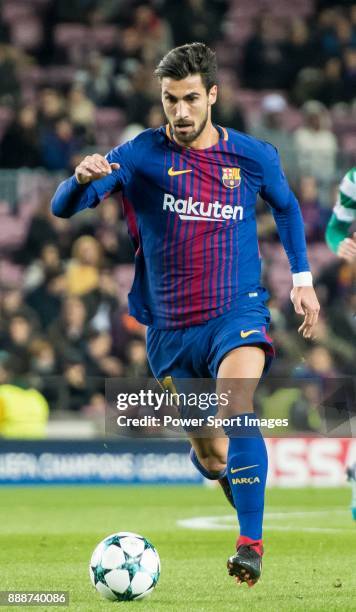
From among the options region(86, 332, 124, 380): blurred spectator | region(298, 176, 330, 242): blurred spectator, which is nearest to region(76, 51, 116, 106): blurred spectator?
region(298, 176, 330, 242): blurred spectator

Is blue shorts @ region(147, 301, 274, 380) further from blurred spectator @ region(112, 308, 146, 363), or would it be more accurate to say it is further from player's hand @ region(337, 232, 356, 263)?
blurred spectator @ region(112, 308, 146, 363)

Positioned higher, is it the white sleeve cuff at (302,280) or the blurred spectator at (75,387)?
the white sleeve cuff at (302,280)

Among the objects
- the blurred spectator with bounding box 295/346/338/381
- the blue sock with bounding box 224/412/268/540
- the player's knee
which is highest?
the blue sock with bounding box 224/412/268/540

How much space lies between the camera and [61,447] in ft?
48.3

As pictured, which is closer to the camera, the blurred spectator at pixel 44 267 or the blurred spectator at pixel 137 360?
the blurred spectator at pixel 137 360

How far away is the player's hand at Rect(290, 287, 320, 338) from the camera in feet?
22.7

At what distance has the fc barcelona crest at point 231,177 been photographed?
704 centimetres

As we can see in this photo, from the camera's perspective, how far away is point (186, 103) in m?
6.79

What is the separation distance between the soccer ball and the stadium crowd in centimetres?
806

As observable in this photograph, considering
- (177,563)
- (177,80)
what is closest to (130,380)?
(177,563)

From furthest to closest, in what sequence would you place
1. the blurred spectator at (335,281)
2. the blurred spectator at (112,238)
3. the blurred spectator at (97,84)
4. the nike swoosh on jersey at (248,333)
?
the blurred spectator at (97,84), the blurred spectator at (112,238), the blurred spectator at (335,281), the nike swoosh on jersey at (248,333)

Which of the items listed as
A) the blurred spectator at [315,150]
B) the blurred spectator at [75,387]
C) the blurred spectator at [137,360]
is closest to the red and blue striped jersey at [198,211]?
the blurred spectator at [75,387]

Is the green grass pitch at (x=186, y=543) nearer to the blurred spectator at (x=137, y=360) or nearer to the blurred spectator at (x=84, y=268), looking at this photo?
the blurred spectator at (x=137, y=360)

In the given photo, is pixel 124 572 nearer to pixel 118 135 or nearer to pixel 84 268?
pixel 84 268
